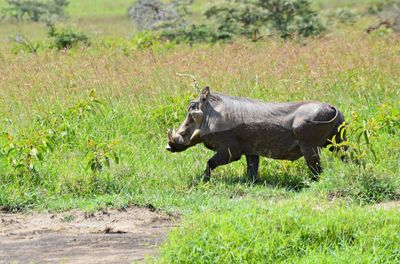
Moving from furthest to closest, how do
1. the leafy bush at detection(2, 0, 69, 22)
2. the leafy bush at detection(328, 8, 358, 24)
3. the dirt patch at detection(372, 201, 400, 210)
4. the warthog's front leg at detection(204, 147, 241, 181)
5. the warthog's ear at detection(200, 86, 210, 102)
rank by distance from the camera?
1. the leafy bush at detection(2, 0, 69, 22)
2. the leafy bush at detection(328, 8, 358, 24)
3. the warthog's ear at detection(200, 86, 210, 102)
4. the warthog's front leg at detection(204, 147, 241, 181)
5. the dirt patch at detection(372, 201, 400, 210)

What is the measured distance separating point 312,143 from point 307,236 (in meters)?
1.83

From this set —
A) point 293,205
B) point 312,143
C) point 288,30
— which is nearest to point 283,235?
point 293,205

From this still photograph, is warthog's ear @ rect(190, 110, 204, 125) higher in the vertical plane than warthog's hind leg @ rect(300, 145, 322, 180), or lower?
higher

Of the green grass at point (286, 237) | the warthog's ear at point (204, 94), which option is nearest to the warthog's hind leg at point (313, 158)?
the warthog's ear at point (204, 94)

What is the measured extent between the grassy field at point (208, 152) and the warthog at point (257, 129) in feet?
0.66

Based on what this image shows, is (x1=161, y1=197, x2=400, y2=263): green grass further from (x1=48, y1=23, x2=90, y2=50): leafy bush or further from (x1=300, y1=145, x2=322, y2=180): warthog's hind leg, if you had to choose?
(x1=48, y1=23, x2=90, y2=50): leafy bush

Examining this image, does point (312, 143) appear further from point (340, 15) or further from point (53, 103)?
point (340, 15)

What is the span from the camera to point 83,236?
6027 millimetres

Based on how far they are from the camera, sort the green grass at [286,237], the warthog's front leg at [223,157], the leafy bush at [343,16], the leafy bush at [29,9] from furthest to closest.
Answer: the leafy bush at [29,9] → the leafy bush at [343,16] → the warthog's front leg at [223,157] → the green grass at [286,237]

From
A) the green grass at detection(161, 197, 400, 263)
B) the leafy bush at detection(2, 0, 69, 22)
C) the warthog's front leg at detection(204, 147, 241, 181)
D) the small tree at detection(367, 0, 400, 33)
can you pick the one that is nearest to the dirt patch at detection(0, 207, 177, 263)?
the green grass at detection(161, 197, 400, 263)

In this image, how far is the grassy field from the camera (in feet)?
18.1

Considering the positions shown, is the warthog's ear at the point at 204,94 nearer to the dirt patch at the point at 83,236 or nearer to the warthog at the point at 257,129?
the warthog at the point at 257,129

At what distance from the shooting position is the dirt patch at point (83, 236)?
18.0ft

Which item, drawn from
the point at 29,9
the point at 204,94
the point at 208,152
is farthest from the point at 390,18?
the point at 29,9
